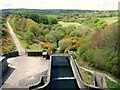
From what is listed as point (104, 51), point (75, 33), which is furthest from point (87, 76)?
point (75, 33)

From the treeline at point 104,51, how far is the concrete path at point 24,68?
5.77m

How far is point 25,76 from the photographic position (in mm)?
22422

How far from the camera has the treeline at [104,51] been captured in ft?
82.5

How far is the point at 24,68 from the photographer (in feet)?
81.8

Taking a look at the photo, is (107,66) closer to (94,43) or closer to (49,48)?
(94,43)

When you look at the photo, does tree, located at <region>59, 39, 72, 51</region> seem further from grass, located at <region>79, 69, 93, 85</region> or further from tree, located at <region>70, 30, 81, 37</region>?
grass, located at <region>79, 69, 93, 85</region>

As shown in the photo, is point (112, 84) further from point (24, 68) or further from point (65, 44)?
point (65, 44)

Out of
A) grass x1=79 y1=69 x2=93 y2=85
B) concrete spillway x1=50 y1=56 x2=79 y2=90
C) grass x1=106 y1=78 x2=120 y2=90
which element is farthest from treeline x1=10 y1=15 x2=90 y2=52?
grass x1=106 y1=78 x2=120 y2=90

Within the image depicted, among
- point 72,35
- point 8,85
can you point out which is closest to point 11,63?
point 8,85

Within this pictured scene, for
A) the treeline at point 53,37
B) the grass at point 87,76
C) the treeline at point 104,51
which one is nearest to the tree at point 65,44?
the treeline at point 53,37

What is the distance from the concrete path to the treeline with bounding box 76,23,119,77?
18.9 feet

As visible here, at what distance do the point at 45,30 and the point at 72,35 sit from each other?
7858mm

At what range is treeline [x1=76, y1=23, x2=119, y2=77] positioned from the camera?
25141mm

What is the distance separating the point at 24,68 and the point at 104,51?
9.76m
